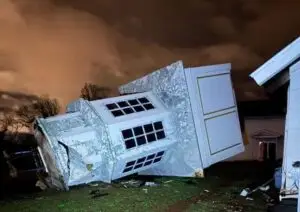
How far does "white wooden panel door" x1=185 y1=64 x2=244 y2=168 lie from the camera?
10984 mm

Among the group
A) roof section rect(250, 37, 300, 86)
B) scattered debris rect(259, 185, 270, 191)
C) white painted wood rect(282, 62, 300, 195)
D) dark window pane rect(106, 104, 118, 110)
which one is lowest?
scattered debris rect(259, 185, 270, 191)

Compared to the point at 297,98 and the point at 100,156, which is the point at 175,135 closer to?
the point at 100,156

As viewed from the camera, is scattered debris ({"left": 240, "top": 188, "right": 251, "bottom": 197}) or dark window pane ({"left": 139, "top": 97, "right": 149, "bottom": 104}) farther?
dark window pane ({"left": 139, "top": 97, "right": 149, "bottom": 104})

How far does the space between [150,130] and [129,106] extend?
3.06 ft

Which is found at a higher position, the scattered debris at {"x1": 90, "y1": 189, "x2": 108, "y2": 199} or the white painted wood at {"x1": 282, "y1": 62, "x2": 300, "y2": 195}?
the white painted wood at {"x1": 282, "y1": 62, "x2": 300, "y2": 195}

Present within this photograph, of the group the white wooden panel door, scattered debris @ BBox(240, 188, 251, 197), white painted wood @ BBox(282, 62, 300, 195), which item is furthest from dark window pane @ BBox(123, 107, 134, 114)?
white painted wood @ BBox(282, 62, 300, 195)

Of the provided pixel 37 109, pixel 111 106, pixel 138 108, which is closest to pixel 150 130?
pixel 138 108

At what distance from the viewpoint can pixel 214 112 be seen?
11.6 m

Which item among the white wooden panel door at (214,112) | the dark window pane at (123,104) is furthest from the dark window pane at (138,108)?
the white wooden panel door at (214,112)

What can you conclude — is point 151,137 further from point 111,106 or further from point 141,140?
point 111,106

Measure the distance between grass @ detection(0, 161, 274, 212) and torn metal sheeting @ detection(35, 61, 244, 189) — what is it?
0.65m

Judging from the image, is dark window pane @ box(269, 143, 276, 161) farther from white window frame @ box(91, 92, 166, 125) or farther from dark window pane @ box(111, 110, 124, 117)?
dark window pane @ box(111, 110, 124, 117)

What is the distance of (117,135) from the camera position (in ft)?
32.7

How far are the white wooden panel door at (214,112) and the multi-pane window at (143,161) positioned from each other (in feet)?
4.43
